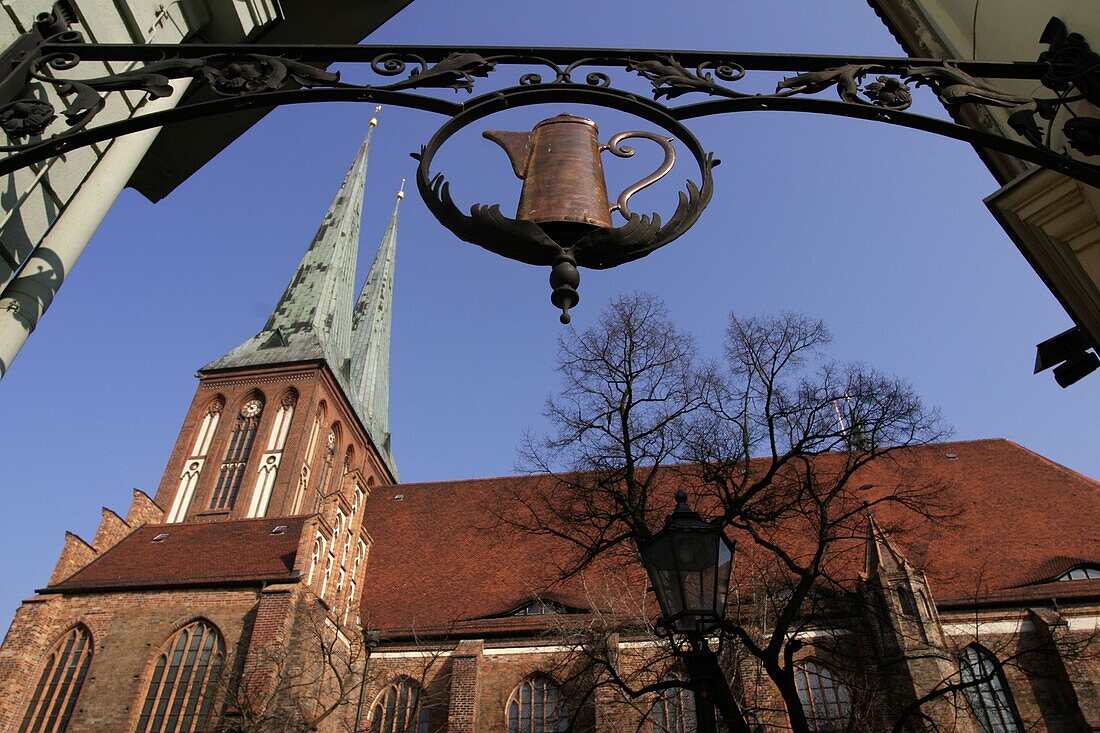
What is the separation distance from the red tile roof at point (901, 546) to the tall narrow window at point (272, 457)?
3519 millimetres

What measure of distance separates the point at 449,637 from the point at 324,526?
438cm

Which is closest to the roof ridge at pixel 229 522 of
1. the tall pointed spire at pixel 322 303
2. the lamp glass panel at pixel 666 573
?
the tall pointed spire at pixel 322 303

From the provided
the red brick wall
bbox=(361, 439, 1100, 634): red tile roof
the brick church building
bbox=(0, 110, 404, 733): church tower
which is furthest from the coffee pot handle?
the red brick wall

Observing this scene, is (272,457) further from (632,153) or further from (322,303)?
(632,153)

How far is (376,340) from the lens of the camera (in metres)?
40.8

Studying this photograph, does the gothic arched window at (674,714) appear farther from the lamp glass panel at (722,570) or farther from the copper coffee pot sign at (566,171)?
the copper coffee pot sign at (566,171)

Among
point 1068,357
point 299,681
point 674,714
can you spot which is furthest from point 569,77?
point 299,681

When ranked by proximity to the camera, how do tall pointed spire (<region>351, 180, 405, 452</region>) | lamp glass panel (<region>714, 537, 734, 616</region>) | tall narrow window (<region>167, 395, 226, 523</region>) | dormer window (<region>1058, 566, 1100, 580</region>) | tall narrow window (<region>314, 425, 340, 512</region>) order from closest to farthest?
lamp glass panel (<region>714, 537, 734, 616</region>) → dormer window (<region>1058, 566, 1100, 580</region>) → tall narrow window (<region>167, 395, 226, 523</region>) → tall narrow window (<region>314, 425, 340, 512</region>) → tall pointed spire (<region>351, 180, 405, 452</region>)

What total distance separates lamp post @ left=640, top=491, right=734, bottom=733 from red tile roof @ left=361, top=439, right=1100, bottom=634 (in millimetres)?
11892

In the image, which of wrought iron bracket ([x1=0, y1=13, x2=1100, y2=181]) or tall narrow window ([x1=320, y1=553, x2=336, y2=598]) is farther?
tall narrow window ([x1=320, y1=553, x2=336, y2=598])

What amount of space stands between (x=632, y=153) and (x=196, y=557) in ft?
70.9

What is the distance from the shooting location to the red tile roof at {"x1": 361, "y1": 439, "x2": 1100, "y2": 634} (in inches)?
734

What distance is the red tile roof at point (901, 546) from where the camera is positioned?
61.2 ft

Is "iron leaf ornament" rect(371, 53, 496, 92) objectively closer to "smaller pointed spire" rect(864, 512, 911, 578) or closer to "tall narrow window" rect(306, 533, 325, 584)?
"smaller pointed spire" rect(864, 512, 911, 578)
